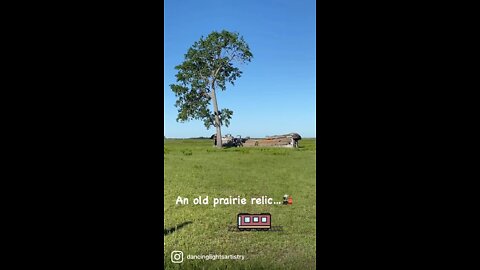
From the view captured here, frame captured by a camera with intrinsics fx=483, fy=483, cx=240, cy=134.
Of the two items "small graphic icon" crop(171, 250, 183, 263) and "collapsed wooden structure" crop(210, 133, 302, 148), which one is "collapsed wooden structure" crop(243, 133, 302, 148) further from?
"small graphic icon" crop(171, 250, 183, 263)

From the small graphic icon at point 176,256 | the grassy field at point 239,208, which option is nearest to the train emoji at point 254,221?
the grassy field at point 239,208

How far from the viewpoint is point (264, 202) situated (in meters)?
2.63

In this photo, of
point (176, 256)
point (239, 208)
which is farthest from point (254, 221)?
point (176, 256)

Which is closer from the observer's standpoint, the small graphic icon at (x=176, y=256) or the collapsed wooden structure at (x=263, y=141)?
the small graphic icon at (x=176, y=256)

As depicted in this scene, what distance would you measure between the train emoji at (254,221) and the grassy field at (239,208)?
24 mm

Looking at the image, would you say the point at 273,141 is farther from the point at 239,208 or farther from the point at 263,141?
the point at 239,208

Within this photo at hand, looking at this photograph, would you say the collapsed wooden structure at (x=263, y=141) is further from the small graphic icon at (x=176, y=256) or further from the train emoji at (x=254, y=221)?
the small graphic icon at (x=176, y=256)

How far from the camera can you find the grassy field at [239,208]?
2.54 m

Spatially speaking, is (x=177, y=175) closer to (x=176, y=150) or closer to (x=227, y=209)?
(x=176, y=150)

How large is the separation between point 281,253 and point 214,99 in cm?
91

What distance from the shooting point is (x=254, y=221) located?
2.59m

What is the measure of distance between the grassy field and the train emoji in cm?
2

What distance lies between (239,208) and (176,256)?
418mm

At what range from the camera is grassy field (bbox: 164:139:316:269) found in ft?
8.33
